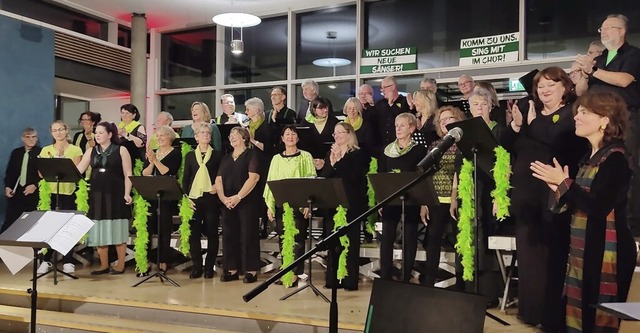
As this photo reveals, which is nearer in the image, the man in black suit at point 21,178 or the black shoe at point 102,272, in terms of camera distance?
the black shoe at point 102,272

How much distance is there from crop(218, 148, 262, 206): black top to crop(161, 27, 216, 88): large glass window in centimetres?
501

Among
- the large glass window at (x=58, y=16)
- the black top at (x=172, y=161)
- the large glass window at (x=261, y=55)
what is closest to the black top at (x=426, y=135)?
the black top at (x=172, y=161)

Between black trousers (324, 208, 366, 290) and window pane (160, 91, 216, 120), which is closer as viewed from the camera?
black trousers (324, 208, 366, 290)

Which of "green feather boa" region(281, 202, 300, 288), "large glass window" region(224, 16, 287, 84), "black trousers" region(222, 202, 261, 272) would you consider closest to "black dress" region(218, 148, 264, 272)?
"black trousers" region(222, 202, 261, 272)

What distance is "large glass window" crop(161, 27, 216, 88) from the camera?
9.72 metres

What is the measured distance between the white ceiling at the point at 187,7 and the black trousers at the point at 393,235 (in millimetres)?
5053

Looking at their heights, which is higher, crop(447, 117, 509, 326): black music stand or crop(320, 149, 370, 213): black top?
crop(447, 117, 509, 326): black music stand

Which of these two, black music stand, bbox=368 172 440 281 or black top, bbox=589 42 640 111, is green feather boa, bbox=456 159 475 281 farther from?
black top, bbox=589 42 640 111

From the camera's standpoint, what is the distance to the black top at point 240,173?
192 inches

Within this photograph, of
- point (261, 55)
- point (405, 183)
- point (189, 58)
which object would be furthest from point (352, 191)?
point (189, 58)

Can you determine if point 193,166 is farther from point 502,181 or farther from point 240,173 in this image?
point 502,181

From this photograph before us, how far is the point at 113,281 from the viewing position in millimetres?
5125

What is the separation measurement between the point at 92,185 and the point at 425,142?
3.02 m

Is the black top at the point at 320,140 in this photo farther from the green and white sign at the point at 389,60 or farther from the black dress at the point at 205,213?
the green and white sign at the point at 389,60
